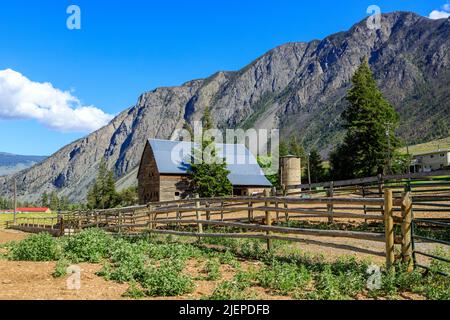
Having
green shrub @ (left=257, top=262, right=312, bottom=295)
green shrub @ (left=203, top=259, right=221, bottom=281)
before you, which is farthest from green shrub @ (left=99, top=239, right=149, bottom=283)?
green shrub @ (left=257, top=262, right=312, bottom=295)

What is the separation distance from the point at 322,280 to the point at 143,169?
42010mm

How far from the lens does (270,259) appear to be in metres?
11.0

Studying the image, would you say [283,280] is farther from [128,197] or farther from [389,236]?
[128,197]

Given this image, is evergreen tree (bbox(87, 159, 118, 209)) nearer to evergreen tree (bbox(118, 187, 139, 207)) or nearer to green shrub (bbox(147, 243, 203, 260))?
evergreen tree (bbox(118, 187, 139, 207))

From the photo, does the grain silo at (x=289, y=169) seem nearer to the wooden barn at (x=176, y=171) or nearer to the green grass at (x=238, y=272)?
the wooden barn at (x=176, y=171)

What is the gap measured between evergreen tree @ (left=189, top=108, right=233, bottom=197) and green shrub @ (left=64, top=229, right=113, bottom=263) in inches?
1166

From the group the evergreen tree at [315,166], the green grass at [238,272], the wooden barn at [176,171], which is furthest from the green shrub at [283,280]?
the evergreen tree at [315,166]

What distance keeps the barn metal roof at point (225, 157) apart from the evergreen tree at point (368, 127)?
11175mm

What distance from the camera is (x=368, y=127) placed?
141 feet

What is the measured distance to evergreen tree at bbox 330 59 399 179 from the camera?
42.8 metres

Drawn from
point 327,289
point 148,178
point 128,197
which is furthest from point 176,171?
point 128,197

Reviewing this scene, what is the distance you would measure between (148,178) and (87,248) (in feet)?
116

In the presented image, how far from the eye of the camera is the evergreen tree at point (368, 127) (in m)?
42.8
